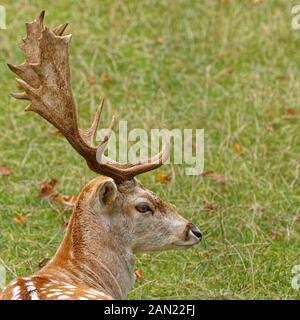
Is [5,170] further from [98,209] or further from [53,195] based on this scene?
[98,209]

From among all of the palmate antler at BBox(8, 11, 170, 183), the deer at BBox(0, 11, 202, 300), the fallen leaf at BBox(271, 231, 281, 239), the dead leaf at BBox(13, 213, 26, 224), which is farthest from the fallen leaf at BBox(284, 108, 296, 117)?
the palmate antler at BBox(8, 11, 170, 183)

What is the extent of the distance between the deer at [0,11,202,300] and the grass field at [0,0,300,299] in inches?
34.8

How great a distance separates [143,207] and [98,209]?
0.28 m

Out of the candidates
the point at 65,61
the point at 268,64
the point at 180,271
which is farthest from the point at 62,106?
the point at 268,64

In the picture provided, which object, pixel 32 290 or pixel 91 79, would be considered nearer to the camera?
pixel 32 290

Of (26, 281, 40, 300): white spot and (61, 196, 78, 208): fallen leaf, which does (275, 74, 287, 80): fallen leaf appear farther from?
(26, 281, 40, 300): white spot

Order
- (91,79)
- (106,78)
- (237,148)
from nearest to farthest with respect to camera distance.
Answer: (237,148), (91,79), (106,78)

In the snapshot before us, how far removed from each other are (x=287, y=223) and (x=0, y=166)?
2.29 meters

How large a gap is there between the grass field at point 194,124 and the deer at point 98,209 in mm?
883

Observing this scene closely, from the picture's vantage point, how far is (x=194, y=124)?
10.3 meters

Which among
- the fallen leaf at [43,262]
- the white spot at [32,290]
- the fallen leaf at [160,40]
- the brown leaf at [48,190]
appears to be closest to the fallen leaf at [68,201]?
the brown leaf at [48,190]

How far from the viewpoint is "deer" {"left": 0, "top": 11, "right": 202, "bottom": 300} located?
253 inches

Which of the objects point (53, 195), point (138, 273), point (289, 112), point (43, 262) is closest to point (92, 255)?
point (43, 262)

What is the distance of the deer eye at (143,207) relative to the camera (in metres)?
6.61
